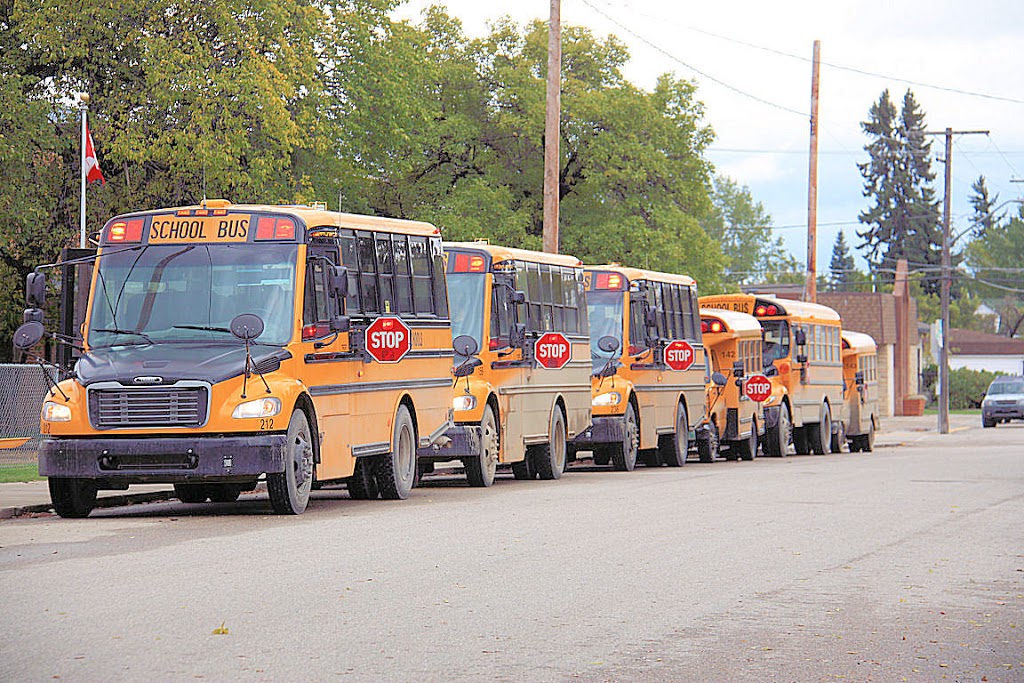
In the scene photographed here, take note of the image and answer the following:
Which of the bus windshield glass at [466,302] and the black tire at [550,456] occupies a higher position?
the bus windshield glass at [466,302]

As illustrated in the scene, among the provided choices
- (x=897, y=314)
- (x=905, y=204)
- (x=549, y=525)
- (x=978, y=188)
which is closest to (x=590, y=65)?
(x=897, y=314)

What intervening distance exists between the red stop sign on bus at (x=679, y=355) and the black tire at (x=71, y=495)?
14.8 m

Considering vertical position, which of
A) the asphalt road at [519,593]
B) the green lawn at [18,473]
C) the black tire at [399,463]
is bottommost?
the asphalt road at [519,593]

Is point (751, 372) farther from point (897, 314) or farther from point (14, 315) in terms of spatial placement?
point (897, 314)

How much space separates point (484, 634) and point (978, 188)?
148131 mm

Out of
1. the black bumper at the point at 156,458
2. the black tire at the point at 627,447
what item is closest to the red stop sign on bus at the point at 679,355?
the black tire at the point at 627,447

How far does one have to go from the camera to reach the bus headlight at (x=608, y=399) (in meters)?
27.6

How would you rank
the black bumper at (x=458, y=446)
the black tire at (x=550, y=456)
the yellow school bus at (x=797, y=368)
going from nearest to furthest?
the black bumper at (x=458, y=446) → the black tire at (x=550, y=456) → the yellow school bus at (x=797, y=368)

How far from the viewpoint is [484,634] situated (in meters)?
9.40

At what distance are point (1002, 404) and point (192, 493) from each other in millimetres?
50603

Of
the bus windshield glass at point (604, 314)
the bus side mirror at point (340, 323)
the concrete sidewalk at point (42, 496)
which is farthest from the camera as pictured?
the bus windshield glass at point (604, 314)

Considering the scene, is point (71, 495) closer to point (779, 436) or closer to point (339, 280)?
point (339, 280)

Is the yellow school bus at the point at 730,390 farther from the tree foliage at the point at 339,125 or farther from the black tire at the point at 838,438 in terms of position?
the tree foliage at the point at 339,125

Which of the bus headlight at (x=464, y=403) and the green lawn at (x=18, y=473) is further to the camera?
the green lawn at (x=18, y=473)
